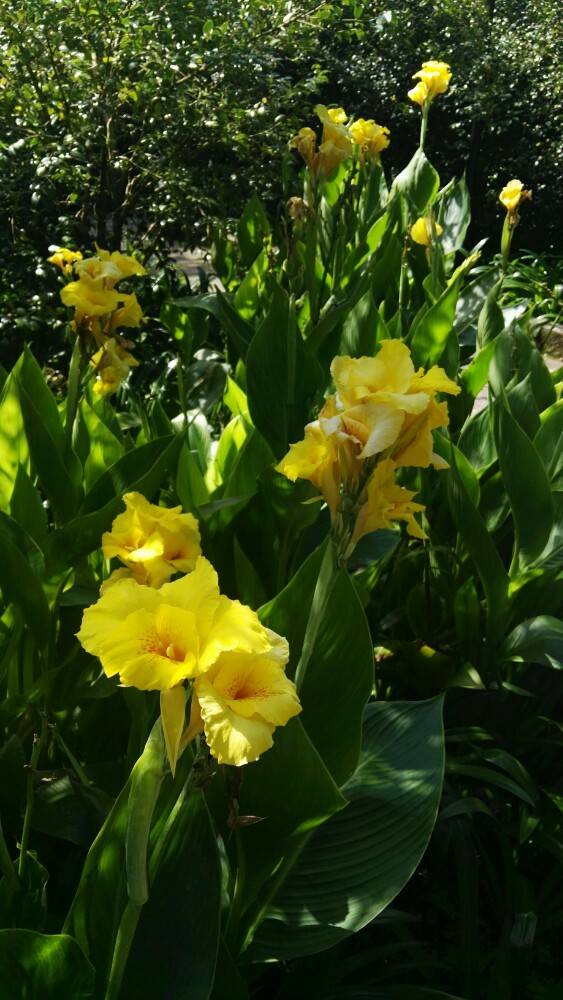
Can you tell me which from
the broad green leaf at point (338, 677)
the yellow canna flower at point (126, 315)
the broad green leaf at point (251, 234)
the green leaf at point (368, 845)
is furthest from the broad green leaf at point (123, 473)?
the broad green leaf at point (251, 234)

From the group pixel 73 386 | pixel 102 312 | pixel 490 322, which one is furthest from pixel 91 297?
pixel 490 322

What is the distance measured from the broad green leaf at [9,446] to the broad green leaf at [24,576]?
23 centimetres

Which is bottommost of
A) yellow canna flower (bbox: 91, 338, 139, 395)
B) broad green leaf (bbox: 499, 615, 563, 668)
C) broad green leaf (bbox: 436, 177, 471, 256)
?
broad green leaf (bbox: 499, 615, 563, 668)

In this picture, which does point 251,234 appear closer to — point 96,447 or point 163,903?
point 96,447

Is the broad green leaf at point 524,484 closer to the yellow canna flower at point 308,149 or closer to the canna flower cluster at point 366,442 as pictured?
the canna flower cluster at point 366,442

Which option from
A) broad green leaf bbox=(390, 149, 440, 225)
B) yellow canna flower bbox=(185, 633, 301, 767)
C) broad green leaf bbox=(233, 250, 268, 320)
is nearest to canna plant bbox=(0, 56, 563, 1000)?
yellow canna flower bbox=(185, 633, 301, 767)

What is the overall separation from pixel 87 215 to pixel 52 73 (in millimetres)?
485

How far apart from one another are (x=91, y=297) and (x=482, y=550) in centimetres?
69

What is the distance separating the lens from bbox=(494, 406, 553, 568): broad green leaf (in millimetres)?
1375

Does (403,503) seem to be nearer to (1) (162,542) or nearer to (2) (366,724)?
(1) (162,542)

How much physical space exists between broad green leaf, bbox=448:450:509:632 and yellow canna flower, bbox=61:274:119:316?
1.86 feet

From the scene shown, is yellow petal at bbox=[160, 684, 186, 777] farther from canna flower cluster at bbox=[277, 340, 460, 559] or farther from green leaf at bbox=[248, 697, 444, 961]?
green leaf at bbox=[248, 697, 444, 961]

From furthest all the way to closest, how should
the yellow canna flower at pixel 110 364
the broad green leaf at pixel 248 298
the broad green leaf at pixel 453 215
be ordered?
1. the broad green leaf at pixel 453 215
2. the broad green leaf at pixel 248 298
3. the yellow canna flower at pixel 110 364

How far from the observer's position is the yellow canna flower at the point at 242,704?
549mm
